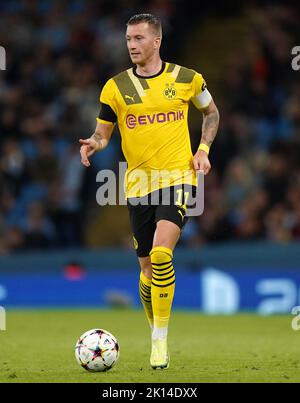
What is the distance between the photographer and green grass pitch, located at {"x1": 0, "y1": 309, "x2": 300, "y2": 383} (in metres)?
7.33

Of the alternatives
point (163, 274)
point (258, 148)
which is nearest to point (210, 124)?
point (163, 274)

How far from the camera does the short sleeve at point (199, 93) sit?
27.4 ft

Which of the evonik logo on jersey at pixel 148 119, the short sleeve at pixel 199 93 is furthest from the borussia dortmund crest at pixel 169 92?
the short sleeve at pixel 199 93

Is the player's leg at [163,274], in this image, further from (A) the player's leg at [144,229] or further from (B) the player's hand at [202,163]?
(B) the player's hand at [202,163]

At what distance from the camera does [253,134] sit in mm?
16609

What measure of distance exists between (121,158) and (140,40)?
8837 millimetres

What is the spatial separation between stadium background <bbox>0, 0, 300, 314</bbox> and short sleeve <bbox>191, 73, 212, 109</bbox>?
636 centimetres

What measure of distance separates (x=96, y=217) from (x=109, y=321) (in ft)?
14.9

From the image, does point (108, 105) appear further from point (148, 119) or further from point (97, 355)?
point (97, 355)

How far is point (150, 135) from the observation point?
Answer: 8125 millimetres

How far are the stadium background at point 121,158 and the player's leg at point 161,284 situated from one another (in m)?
6.81

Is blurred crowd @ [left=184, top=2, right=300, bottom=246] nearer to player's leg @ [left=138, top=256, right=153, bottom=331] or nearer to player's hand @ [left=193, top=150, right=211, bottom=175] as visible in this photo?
player's leg @ [left=138, top=256, right=153, bottom=331]

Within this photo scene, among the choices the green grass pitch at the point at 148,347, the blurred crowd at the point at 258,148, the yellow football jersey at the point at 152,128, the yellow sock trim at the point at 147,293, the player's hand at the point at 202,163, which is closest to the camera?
the green grass pitch at the point at 148,347
